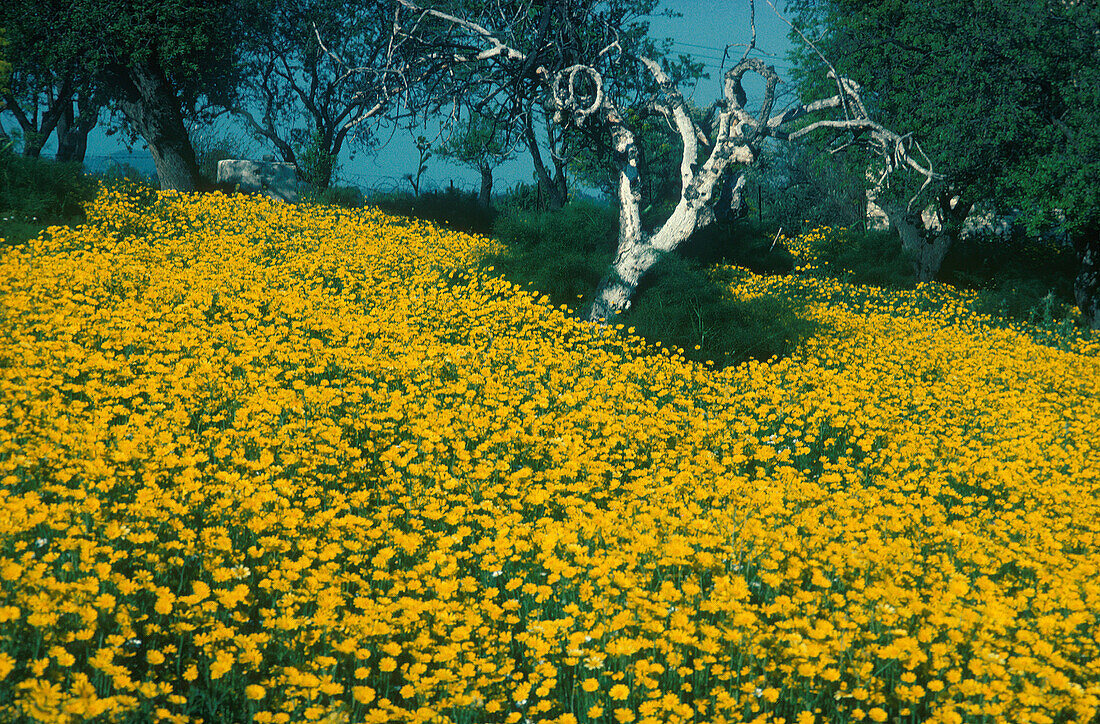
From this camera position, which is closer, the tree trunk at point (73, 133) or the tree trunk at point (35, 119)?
the tree trunk at point (35, 119)

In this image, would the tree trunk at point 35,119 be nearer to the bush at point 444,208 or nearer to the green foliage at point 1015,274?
the bush at point 444,208

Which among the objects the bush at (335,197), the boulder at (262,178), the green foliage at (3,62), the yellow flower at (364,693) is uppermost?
the green foliage at (3,62)

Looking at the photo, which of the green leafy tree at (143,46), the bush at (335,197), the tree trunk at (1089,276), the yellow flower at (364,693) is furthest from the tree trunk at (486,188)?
the yellow flower at (364,693)

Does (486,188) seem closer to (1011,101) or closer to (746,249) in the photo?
(746,249)

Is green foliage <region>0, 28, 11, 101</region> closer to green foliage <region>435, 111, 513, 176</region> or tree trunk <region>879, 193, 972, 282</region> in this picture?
green foliage <region>435, 111, 513, 176</region>

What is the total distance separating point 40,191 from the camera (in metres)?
14.3

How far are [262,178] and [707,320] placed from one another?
14.7m

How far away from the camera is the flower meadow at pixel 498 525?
11.0 ft

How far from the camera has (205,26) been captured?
734 inches

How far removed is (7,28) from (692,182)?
15962mm

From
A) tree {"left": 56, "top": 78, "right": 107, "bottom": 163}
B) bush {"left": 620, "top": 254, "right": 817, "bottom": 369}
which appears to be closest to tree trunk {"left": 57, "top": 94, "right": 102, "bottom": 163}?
tree {"left": 56, "top": 78, "right": 107, "bottom": 163}

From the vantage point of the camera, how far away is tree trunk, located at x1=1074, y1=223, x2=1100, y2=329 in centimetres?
1518

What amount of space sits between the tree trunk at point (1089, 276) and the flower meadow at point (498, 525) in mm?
6874

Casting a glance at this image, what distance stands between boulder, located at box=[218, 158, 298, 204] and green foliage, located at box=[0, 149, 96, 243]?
5062 millimetres
